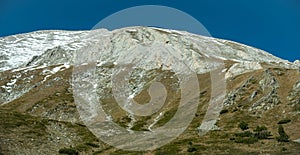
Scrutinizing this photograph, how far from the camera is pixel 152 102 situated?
120 metres

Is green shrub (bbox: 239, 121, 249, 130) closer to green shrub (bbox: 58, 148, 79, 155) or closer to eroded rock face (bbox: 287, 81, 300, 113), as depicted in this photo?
eroded rock face (bbox: 287, 81, 300, 113)

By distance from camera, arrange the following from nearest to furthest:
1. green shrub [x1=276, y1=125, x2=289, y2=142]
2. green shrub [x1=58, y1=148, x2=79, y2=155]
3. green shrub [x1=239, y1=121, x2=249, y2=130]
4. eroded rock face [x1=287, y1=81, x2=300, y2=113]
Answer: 1. green shrub [x1=276, y1=125, x2=289, y2=142]
2. green shrub [x1=58, y1=148, x2=79, y2=155]
3. green shrub [x1=239, y1=121, x2=249, y2=130]
4. eroded rock face [x1=287, y1=81, x2=300, y2=113]

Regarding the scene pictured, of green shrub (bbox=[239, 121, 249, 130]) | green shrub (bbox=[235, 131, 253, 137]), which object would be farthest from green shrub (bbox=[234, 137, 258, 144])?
green shrub (bbox=[239, 121, 249, 130])

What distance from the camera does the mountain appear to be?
2324 inches

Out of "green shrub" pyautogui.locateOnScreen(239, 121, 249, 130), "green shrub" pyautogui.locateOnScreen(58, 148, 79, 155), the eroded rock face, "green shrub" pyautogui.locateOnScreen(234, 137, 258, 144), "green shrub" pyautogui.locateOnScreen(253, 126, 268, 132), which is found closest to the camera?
"green shrub" pyautogui.locateOnScreen(234, 137, 258, 144)

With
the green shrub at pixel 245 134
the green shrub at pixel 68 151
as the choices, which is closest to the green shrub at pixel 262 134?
the green shrub at pixel 245 134

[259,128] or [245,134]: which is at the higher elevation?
[259,128]

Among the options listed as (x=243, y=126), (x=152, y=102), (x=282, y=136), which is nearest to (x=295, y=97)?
(x=243, y=126)

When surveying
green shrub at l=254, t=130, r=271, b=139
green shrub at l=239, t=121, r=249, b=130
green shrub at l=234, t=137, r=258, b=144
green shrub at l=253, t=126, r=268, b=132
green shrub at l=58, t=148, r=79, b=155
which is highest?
green shrub at l=239, t=121, r=249, b=130

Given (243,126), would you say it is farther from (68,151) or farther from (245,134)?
(68,151)

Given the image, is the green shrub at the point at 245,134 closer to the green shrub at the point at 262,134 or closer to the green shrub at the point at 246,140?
the green shrub at the point at 262,134

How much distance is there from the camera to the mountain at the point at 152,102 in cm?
5903

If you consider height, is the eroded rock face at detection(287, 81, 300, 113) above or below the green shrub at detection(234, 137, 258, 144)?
above

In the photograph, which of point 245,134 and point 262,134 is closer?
point 262,134
